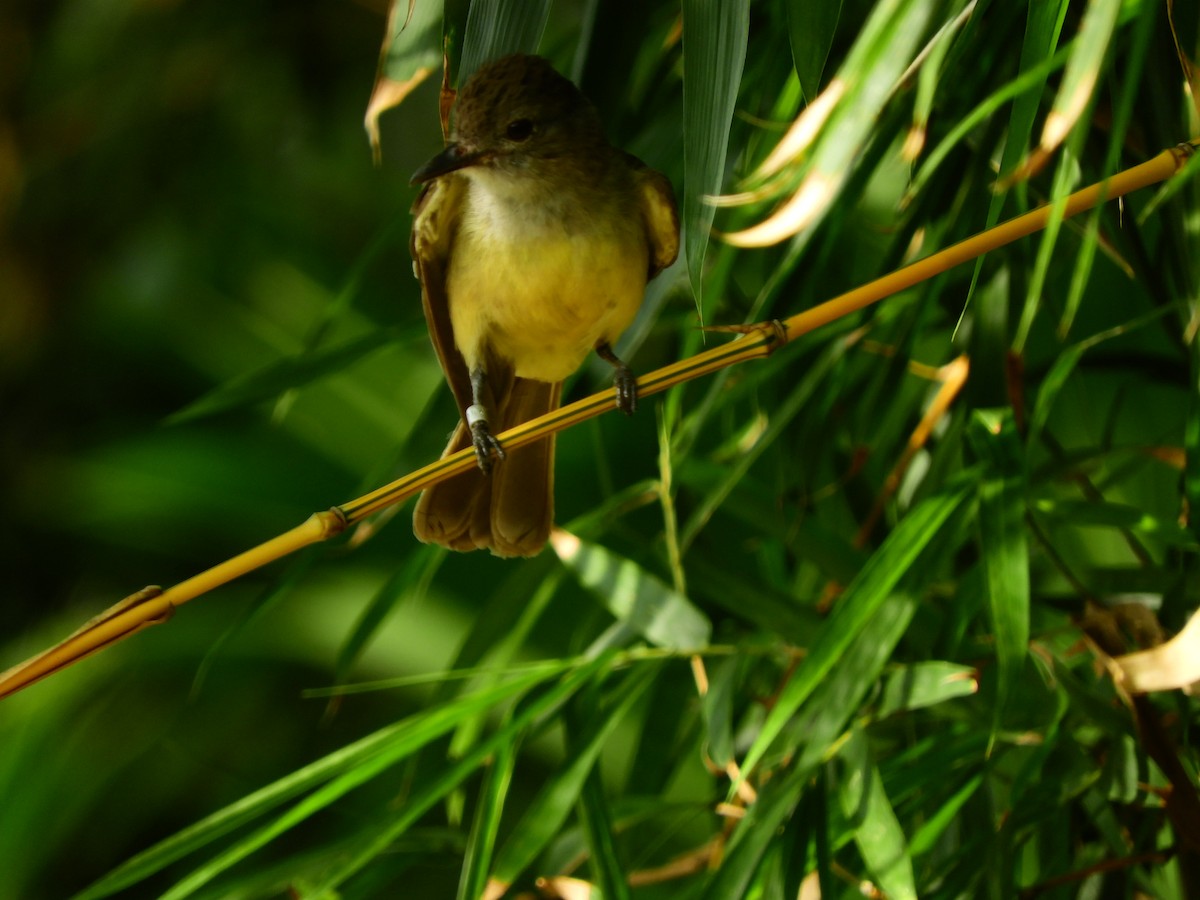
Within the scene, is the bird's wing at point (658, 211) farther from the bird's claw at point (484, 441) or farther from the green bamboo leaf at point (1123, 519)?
the green bamboo leaf at point (1123, 519)

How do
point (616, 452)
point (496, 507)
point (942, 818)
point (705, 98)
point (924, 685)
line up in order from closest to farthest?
point (705, 98)
point (496, 507)
point (924, 685)
point (942, 818)
point (616, 452)

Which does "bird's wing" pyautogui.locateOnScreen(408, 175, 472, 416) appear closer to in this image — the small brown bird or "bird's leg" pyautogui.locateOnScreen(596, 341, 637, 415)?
the small brown bird

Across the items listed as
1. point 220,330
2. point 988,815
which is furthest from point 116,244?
point 988,815

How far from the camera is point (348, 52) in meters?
3.56

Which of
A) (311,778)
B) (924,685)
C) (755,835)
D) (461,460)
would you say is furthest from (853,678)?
(461,460)

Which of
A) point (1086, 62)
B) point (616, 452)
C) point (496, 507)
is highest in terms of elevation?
point (1086, 62)

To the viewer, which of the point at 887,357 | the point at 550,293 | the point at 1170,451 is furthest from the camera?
the point at 887,357

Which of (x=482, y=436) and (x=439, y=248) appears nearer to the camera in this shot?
(x=482, y=436)

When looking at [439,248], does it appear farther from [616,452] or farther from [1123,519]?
[616,452]

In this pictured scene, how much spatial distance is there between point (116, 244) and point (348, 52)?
929mm

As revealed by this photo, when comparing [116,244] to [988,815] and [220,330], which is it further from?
[988,815]

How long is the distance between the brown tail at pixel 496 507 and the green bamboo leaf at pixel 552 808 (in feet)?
1.14

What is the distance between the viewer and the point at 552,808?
1332mm

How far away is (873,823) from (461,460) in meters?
0.66
